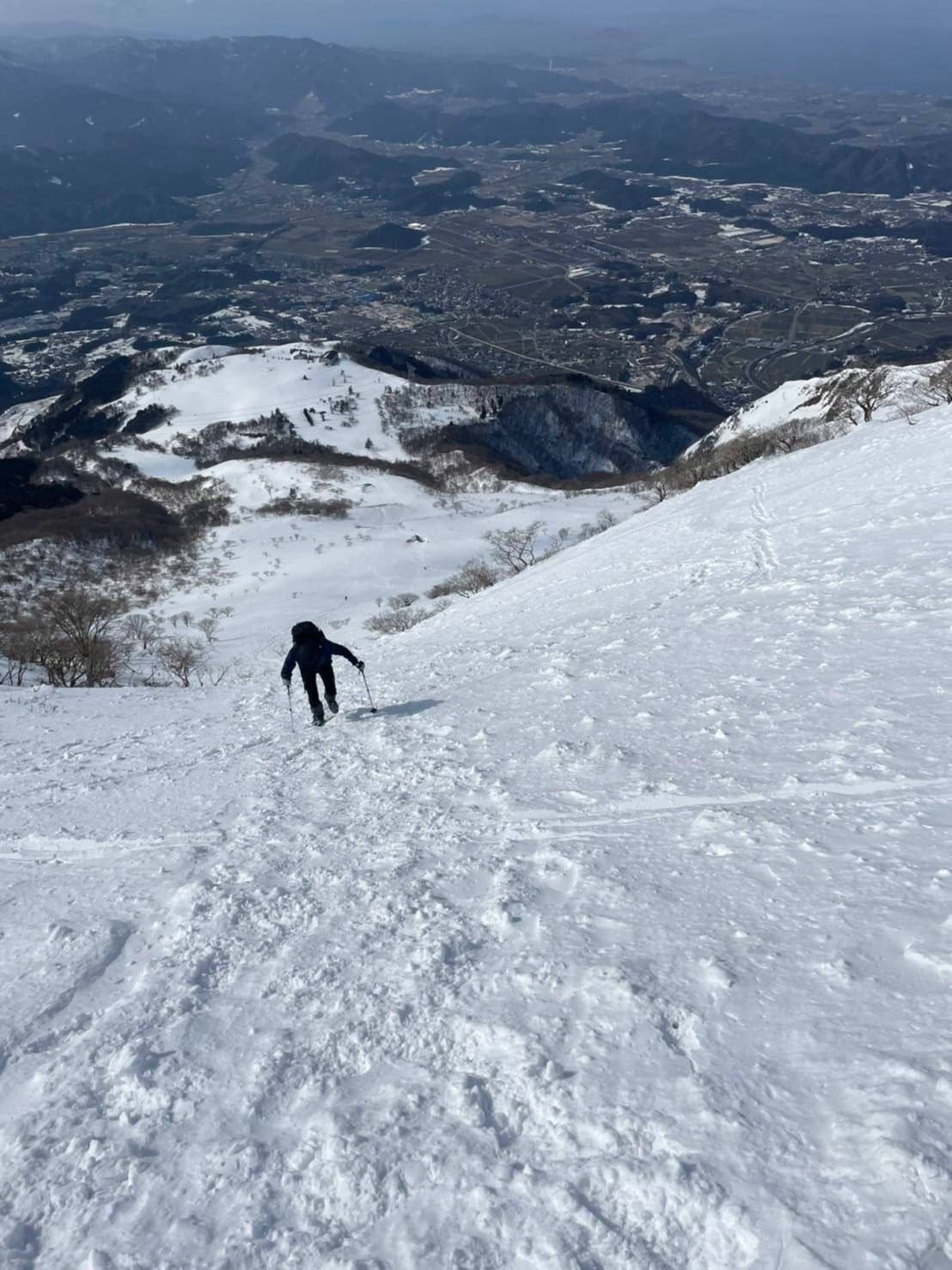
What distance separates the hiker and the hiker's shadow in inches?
17.8

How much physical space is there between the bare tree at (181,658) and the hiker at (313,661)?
1513cm

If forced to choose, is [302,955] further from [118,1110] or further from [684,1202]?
[684,1202]

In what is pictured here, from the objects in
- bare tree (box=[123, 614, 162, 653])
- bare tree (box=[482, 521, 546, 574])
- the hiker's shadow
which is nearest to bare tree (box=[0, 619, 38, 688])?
bare tree (box=[123, 614, 162, 653])

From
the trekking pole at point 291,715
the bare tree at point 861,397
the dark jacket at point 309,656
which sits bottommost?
the trekking pole at point 291,715

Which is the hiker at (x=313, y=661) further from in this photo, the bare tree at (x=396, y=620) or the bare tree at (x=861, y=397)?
the bare tree at (x=861, y=397)

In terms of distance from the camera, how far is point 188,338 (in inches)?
7456

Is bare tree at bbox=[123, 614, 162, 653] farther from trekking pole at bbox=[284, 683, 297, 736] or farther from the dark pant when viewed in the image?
the dark pant

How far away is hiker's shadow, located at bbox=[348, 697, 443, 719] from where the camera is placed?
13.0 metres

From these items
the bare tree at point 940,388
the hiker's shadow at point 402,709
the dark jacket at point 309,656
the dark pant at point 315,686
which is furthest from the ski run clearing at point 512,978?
the bare tree at point 940,388

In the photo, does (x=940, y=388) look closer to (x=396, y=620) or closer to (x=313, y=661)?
(x=396, y=620)

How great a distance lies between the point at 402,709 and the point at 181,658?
20.3 metres

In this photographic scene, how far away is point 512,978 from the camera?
599 centimetres

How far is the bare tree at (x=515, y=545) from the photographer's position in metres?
45.6

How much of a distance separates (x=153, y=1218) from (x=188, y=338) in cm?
21143
